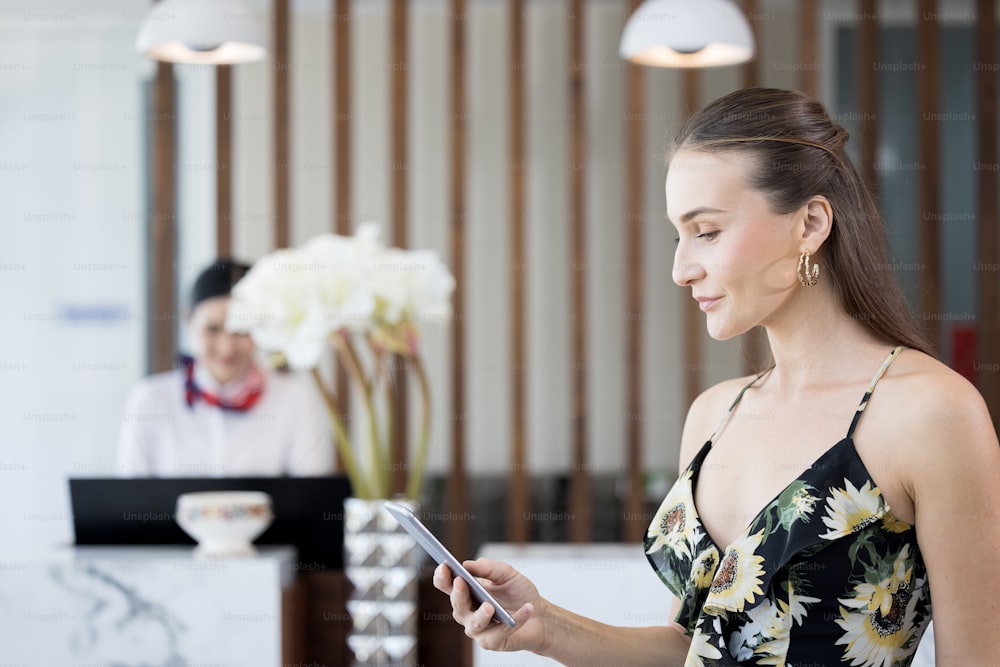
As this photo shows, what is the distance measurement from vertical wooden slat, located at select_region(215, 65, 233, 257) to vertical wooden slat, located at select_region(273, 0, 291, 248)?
147 millimetres

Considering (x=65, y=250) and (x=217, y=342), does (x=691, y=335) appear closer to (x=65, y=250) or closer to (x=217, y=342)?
(x=217, y=342)

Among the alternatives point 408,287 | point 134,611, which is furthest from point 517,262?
point 134,611

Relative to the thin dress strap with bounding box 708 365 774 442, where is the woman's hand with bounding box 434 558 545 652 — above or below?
below

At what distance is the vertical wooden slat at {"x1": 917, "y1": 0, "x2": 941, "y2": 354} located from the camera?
153 inches

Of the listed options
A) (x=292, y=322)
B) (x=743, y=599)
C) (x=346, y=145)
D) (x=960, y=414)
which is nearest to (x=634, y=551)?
(x=292, y=322)

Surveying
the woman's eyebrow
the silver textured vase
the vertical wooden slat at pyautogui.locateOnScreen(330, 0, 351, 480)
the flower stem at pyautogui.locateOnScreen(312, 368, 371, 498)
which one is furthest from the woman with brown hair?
the vertical wooden slat at pyautogui.locateOnScreen(330, 0, 351, 480)

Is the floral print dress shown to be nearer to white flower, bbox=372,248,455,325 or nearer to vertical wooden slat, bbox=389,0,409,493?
white flower, bbox=372,248,455,325

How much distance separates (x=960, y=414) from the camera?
1.27 meters

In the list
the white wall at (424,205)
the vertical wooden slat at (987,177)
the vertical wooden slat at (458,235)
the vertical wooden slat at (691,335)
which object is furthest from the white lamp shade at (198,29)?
the vertical wooden slat at (987,177)

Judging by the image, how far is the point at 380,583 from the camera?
2715mm

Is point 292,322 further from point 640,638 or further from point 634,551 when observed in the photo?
point 640,638

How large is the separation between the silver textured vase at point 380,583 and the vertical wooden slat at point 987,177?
226cm

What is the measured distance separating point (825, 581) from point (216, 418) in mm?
2575

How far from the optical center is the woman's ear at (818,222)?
141 centimetres
